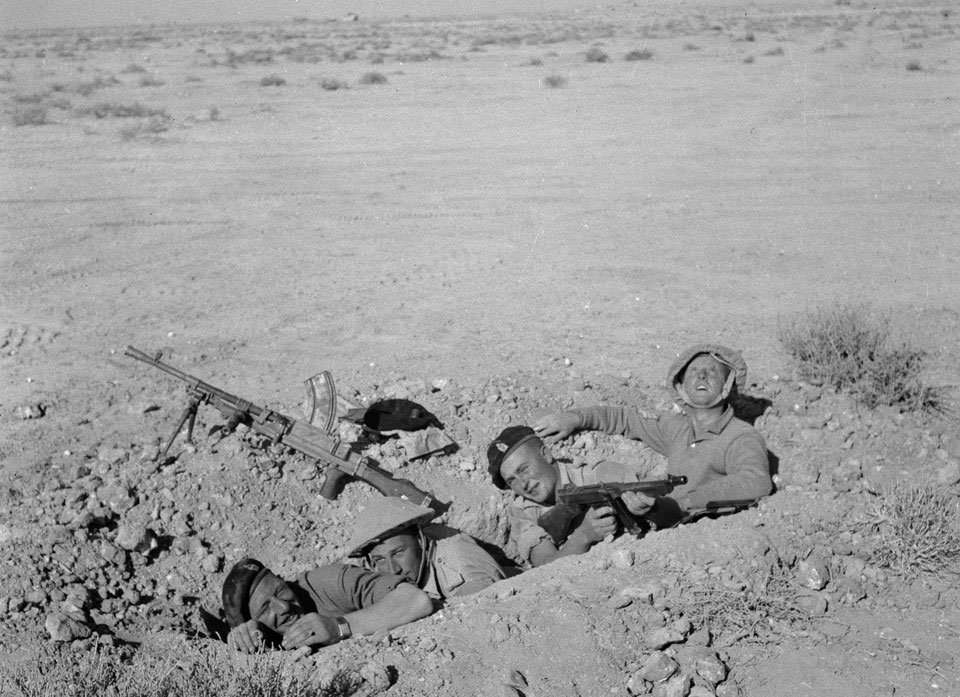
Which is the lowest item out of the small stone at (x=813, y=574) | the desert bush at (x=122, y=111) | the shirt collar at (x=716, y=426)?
the small stone at (x=813, y=574)

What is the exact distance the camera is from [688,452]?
5254mm

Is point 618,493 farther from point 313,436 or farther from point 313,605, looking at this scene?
point 313,436

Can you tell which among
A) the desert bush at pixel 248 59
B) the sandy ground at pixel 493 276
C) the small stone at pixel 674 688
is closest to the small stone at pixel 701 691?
the small stone at pixel 674 688

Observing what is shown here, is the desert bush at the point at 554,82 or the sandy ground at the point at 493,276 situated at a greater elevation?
the desert bush at the point at 554,82

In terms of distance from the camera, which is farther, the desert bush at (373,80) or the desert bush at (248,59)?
the desert bush at (248,59)

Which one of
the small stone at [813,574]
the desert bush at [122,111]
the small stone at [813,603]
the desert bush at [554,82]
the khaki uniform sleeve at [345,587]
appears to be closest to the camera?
the small stone at [813,603]

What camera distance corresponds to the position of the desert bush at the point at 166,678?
3369 mm

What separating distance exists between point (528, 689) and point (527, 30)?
1748 inches

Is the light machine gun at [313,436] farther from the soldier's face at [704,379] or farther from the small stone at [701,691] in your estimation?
the small stone at [701,691]

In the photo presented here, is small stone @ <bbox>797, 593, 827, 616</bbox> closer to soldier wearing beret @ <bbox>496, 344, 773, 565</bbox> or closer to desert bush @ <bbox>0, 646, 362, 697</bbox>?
soldier wearing beret @ <bbox>496, 344, 773, 565</bbox>

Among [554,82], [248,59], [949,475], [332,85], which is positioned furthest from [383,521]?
[248,59]

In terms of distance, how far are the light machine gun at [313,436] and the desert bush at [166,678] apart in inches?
57.9

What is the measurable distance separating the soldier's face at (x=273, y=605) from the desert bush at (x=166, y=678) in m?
0.62

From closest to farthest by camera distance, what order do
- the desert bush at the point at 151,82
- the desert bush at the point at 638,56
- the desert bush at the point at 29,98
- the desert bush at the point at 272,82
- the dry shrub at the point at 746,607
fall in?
the dry shrub at the point at 746,607, the desert bush at the point at 29,98, the desert bush at the point at 272,82, the desert bush at the point at 151,82, the desert bush at the point at 638,56
